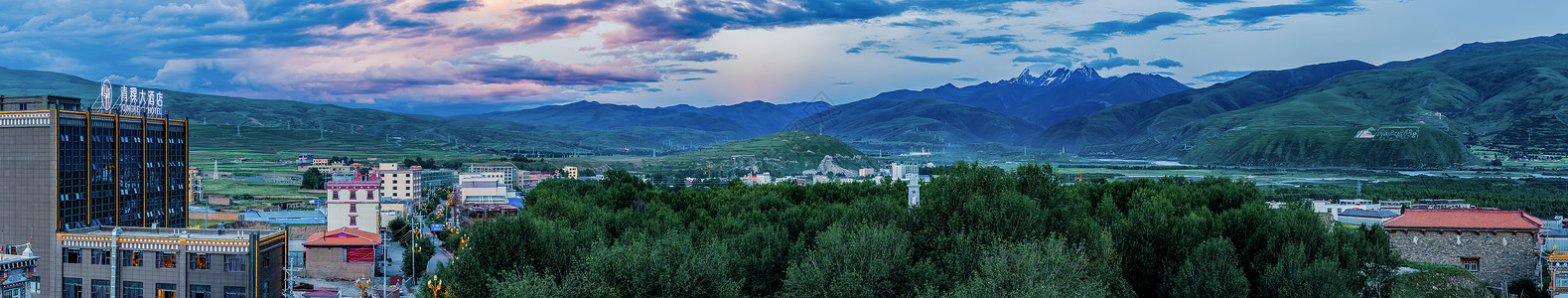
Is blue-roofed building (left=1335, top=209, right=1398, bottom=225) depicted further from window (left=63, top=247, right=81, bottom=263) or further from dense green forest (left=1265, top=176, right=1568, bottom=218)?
window (left=63, top=247, right=81, bottom=263)

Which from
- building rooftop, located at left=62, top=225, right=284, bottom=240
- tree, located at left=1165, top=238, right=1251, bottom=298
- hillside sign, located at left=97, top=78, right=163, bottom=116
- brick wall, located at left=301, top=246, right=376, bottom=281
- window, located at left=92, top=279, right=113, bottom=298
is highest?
hillside sign, located at left=97, top=78, right=163, bottom=116

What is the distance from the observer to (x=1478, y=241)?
44312 millimetres

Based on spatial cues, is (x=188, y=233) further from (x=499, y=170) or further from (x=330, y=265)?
(x=499, y=170)

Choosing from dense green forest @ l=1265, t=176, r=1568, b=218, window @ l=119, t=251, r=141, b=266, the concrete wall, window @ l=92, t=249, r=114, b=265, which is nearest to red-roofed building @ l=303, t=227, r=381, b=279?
window @ l=92, t=249, r=114, b=265

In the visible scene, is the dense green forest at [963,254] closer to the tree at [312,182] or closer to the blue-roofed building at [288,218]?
the blue-roofed building at [288,218]

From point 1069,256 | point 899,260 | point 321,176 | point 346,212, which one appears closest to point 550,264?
point 899,260

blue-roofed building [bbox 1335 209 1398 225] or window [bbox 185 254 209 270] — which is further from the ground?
window [bbox 185 254 209 270]

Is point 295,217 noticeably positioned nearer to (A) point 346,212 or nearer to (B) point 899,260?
(A) point 346,212

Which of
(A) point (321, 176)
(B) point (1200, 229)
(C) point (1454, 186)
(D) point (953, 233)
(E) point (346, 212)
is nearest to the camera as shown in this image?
(D) point (953, 233)

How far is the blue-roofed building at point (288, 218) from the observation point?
92812 millimetres

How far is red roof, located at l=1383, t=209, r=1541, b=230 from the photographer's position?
4391cm

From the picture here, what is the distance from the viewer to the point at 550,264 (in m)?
32.0

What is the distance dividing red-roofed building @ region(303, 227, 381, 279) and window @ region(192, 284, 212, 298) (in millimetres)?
15701

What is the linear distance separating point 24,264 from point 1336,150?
22883cm
